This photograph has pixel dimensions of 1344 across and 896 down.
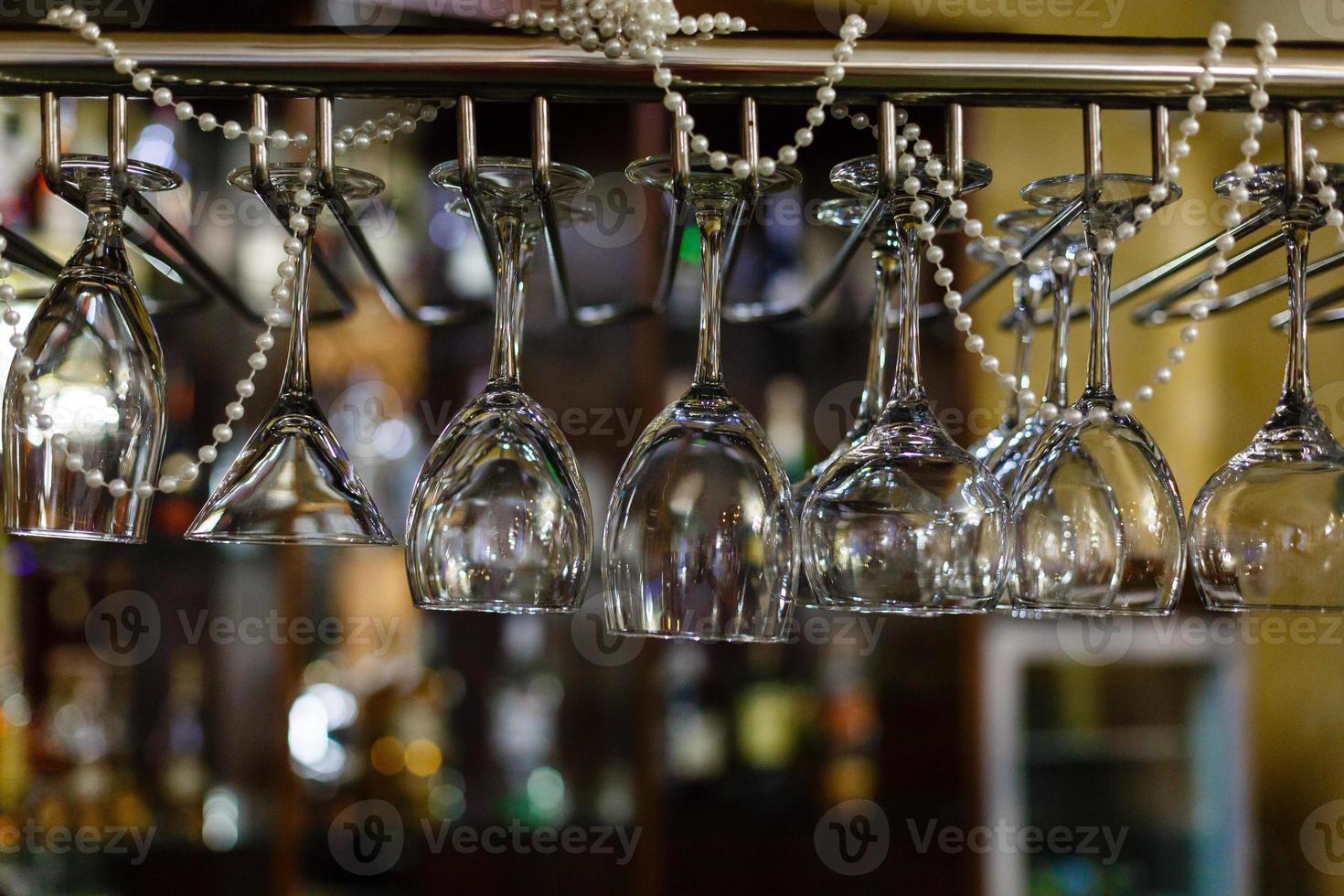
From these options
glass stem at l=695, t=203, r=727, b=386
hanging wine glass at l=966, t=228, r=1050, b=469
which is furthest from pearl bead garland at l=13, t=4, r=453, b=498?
hanging wine glass at l=966, t=228, r=1050, b=469

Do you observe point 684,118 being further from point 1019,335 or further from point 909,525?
point 1019,335

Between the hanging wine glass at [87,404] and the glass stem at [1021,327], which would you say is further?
the glass stem at [1021,327]

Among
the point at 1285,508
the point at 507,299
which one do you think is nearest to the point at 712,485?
the point at 507,299

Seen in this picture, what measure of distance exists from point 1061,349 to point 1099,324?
0.19ft

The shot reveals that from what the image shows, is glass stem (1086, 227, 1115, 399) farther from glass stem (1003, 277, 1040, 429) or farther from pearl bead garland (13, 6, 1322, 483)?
glass stem (1003, 277, 1040, 429)

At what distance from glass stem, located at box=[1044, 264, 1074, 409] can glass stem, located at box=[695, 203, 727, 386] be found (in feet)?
0.52

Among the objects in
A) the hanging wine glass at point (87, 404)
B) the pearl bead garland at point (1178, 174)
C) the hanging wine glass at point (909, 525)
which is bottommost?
the hanging wine glass at point (909, 525)

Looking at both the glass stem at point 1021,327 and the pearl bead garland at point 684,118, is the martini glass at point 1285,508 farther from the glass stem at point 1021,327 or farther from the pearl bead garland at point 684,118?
the glass stem at point 1021,327

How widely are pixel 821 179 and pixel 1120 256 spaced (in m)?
0.72

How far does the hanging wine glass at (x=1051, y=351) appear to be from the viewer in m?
0.53

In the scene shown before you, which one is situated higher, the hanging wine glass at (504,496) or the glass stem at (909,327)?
the glass stem at (909,327)

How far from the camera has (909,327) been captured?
48 cm

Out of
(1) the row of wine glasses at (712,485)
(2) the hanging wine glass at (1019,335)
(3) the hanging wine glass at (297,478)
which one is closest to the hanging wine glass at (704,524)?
(1) the row of wine glasses at (712,485)

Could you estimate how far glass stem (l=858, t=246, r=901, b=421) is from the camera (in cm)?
58
